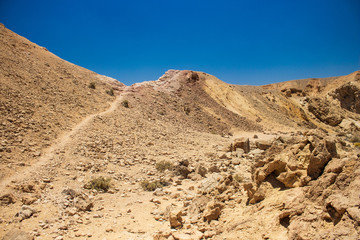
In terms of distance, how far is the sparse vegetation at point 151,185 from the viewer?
358 inches

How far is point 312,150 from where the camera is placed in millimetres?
4781

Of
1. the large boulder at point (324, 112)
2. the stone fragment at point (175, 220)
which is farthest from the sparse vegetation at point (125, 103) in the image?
the large boulder at point (324, 112)

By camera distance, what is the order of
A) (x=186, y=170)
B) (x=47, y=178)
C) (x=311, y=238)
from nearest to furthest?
(x=311, y=238), (x=47, y=178), (x=186, y=170)

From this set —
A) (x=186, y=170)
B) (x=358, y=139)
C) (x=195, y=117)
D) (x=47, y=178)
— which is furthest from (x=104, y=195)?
(x=358, y=139)

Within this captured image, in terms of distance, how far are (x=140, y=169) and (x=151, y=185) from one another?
227 cm

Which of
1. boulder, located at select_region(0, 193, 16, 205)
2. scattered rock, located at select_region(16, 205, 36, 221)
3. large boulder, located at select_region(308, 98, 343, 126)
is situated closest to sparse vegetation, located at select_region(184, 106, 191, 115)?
boulder, located at select_region(0, 193, 16, 205)

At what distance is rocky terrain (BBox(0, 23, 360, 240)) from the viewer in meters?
4.17

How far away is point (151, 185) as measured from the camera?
912 cm

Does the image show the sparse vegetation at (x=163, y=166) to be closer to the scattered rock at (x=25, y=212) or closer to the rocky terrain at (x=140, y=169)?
the rocky terrain at (x=140, y=169)

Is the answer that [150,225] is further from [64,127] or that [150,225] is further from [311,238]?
[64,127]

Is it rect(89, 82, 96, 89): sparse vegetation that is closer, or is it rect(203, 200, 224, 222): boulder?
rect(203, 200, 224, 222): boulder

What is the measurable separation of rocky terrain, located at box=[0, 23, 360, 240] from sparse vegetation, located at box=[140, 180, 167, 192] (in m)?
0.04

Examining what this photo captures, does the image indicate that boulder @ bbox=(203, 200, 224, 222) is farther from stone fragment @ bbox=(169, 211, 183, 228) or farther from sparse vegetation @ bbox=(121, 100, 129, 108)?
sparse vegetation @ bbox=(121, 100, 129, 108)

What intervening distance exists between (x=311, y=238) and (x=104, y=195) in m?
6.90
